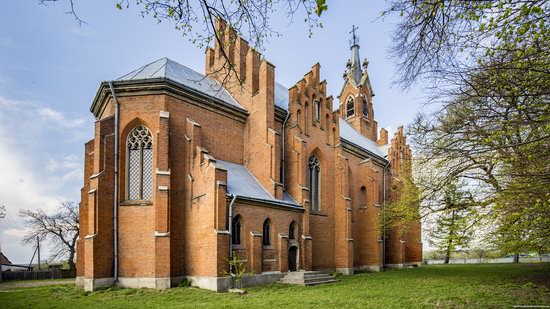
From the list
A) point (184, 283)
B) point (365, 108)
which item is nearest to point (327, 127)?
point (184, 283)

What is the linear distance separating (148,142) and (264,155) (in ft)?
20.6

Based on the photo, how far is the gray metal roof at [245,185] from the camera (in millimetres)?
18828

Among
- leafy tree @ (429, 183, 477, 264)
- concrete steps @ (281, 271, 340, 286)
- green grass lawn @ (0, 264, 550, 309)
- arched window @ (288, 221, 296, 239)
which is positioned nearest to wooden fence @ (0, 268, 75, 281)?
green grass lawn @ (0, 264, 550, 309)

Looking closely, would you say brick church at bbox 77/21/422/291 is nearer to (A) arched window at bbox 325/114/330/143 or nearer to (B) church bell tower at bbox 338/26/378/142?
(A) arched window at bbox 325/114/330/143

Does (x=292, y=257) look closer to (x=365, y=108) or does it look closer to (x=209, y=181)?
(x=209, y=181)

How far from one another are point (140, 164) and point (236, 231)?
5.65 meters

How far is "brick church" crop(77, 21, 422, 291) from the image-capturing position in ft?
55.9

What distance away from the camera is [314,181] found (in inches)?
989

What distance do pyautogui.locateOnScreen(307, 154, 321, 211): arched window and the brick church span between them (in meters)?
0.07

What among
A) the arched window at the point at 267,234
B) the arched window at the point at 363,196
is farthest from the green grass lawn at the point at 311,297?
the arched window at the point at 363,196

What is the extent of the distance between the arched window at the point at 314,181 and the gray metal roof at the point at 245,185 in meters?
2.79

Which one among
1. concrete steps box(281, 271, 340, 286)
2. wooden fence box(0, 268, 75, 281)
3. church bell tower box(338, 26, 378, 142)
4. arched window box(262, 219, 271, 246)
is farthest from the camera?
church bell tower box(338, 26, 378, 142)

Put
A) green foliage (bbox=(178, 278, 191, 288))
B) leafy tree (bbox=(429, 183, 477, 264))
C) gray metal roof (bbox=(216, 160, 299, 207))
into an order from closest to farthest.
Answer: leafy tree (bbox=(429, 183, 477, 264))
green foliage (bbox=(178, 278, 191, 288))
gray metal roof (bbox=(216, 160, 299, 207))

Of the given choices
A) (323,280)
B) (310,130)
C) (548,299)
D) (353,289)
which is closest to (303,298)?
(353,289)
